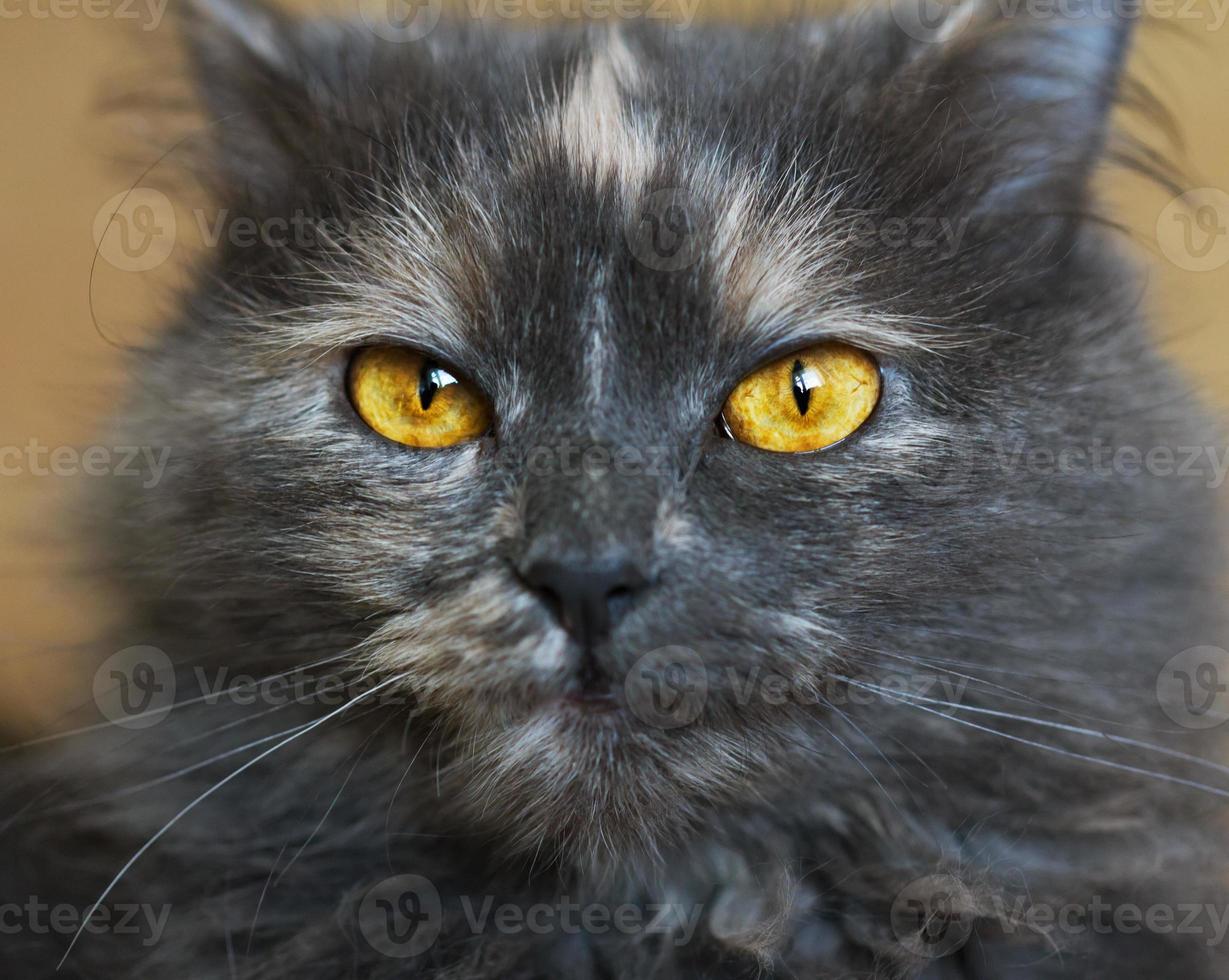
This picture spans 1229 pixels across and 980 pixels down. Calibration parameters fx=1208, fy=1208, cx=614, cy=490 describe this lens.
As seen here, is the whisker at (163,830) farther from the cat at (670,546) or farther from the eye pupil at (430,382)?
the eye pupil at (430,382)

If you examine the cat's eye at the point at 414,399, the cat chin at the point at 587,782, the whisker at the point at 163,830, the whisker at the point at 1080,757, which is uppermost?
the cat's eye at the point at 414,399

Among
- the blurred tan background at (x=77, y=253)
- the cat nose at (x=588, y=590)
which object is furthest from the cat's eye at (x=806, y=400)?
the blurred tan background at (x=77, y=253)

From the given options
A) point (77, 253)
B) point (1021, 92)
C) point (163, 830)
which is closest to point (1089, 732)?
point (1021, 92)

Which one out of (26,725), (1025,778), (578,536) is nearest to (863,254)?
(578,536)

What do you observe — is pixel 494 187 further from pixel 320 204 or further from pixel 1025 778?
pixel 1025 778

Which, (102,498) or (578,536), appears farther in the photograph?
(102,498)

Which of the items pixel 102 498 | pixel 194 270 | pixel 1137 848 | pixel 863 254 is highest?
pixel 863 254

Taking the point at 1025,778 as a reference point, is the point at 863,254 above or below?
above
